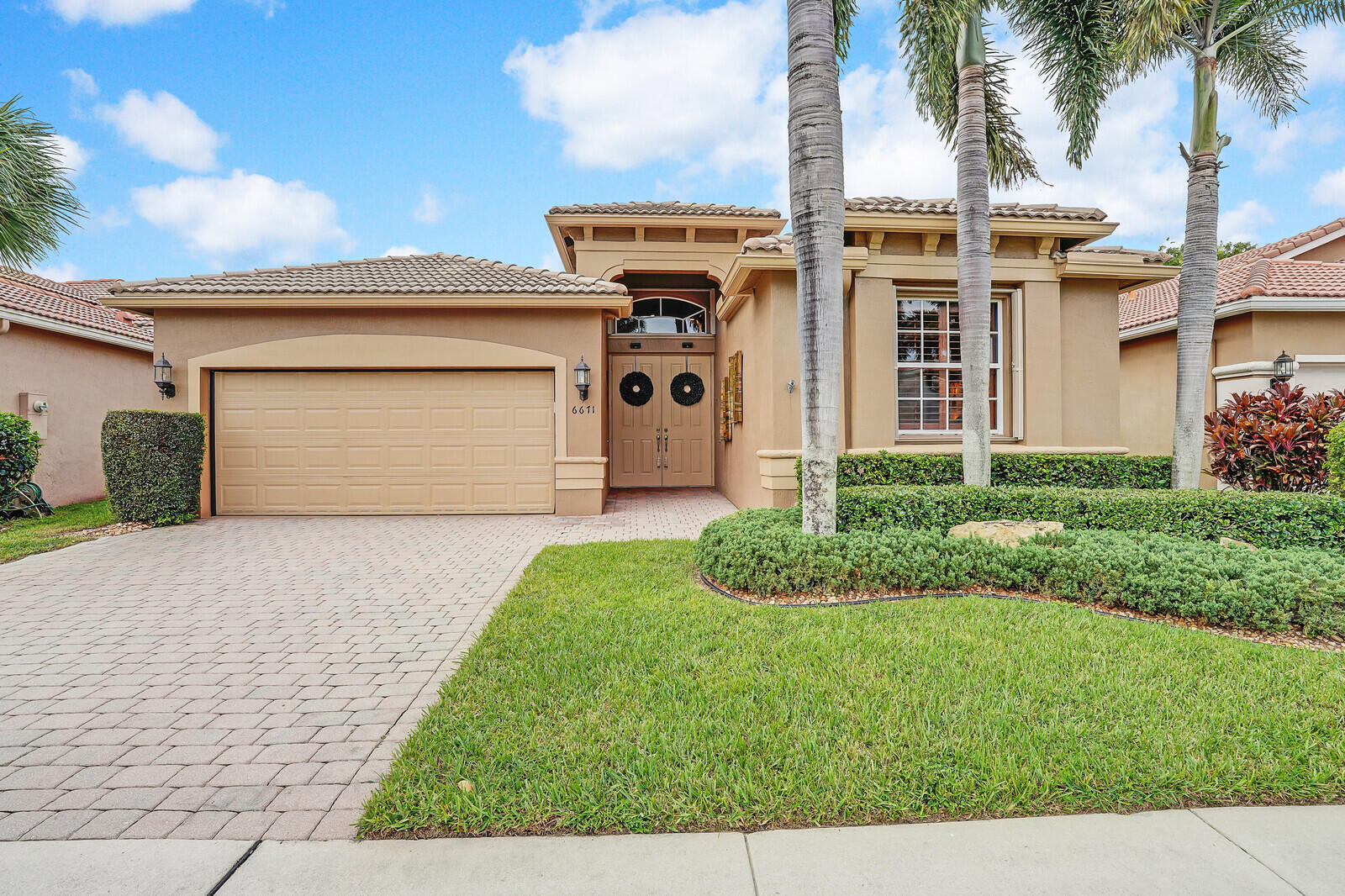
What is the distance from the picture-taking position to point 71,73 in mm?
11117

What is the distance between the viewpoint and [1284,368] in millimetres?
10000

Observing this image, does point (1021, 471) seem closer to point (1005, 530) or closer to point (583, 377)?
point (1005, 530)

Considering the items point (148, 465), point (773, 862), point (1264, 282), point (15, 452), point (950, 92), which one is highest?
point (950, 92)

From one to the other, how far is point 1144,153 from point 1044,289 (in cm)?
325

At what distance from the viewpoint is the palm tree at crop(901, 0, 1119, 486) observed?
7.02 meters

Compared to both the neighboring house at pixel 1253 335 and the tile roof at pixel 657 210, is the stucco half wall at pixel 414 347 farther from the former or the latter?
the neighboring house at pixel 1253 335

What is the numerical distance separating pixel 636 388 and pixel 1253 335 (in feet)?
36.6

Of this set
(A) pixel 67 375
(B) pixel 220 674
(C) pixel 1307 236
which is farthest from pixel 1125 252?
(A) pixel 67 375

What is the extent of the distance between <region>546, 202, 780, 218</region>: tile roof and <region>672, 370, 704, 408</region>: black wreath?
11.2 feet

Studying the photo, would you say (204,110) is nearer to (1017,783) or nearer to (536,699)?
(536,699)

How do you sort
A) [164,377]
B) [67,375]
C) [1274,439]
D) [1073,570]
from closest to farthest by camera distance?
[1073,570] → [1274,439] → [164,377] → [67,375]

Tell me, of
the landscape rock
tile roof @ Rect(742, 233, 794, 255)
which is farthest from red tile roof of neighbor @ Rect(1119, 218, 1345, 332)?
the landscape rock

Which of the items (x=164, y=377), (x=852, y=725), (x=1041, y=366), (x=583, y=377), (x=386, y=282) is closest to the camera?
(x=852, y=725)

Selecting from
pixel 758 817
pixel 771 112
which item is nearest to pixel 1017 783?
pixel 758 817
